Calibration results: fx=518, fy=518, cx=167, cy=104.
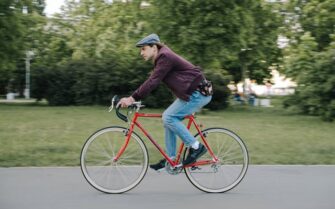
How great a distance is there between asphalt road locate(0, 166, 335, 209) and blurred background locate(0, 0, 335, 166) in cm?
115

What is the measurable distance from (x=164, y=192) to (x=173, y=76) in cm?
128

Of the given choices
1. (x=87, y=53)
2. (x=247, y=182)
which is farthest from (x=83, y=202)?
(x=87, y=53)

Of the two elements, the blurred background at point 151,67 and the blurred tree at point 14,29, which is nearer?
the blurred background at point 151,67

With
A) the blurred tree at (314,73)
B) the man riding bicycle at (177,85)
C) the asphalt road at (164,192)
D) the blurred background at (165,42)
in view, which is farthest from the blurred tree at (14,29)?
the man riding bicycle at (177,85)

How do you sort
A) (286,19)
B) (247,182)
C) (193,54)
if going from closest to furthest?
(247,182)
(193,54)
(286,19)

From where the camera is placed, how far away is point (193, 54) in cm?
1891

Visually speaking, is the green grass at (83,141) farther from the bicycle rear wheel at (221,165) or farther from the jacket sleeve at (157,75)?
the jacket sleeve at (157,75)

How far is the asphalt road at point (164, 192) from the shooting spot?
5.18 metres

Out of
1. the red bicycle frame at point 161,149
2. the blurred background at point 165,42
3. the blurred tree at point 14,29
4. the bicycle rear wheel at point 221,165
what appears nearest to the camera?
the red bicycle frame at point 161,149

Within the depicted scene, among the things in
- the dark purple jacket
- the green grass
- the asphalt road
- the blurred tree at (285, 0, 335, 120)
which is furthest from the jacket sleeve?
the blurred tree at (285, 0, 335, 120)

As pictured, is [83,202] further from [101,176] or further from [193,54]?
[193,54]

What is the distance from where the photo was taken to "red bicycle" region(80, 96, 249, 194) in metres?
5.71

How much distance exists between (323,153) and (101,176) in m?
4.54

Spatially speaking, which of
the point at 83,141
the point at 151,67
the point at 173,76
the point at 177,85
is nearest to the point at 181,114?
the point at 177,85
